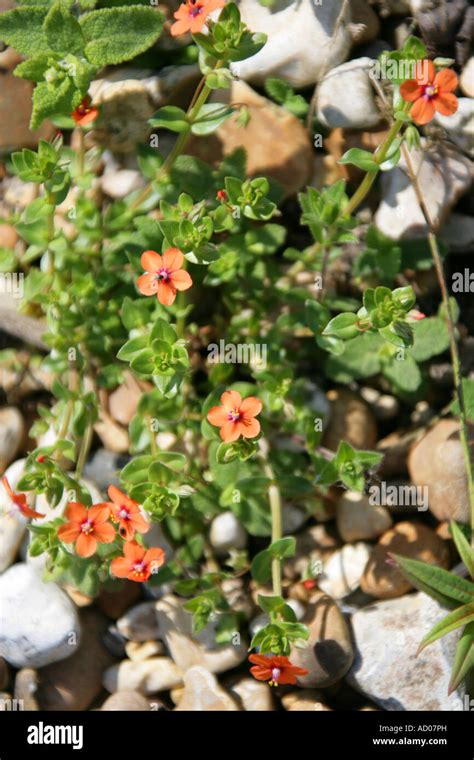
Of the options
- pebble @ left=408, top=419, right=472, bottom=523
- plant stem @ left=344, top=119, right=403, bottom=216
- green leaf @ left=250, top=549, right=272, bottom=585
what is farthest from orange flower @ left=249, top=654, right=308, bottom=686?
plant stem @ left=344, top=119, right=403, bottom=216

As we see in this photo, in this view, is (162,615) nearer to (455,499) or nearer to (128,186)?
(455,499)

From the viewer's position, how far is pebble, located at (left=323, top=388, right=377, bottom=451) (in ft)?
16.5

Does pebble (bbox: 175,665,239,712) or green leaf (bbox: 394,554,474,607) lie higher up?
green leaf (bbox: 394,554,474,607)

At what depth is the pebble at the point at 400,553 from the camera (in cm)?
487

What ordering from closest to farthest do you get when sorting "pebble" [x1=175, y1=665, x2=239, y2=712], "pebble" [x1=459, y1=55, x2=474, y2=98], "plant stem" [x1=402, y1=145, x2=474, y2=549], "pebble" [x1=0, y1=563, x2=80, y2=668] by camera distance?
"plant stem" [x1=402, y1=145, x2=474, y2=549]
"pebble" [x1=175, y1=665, x2=239, y2=712]
"pebble" [x1=0, y1=563, x2=80, y2=668]
"pebble" [x1=459, y1=55, x2=474, y2=98]

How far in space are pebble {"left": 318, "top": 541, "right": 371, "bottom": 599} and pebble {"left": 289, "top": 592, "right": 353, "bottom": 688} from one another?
8.8 inches

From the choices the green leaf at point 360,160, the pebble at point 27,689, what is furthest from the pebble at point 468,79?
the pebble at point 27,689

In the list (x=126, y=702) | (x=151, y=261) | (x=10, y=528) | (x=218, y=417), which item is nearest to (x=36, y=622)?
(x=10, y=528)

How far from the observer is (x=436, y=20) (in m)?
4.95

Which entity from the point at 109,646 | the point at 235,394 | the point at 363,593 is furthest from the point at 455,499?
the point at 109,646

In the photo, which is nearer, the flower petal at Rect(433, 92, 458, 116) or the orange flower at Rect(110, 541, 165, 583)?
the flower petal at Rect(433, 92, 458, 116)

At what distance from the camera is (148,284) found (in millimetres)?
4031

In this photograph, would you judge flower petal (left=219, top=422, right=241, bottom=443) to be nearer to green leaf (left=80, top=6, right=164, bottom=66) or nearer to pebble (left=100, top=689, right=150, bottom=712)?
pebble (left=100, top=689, right=150, bottom=712)
